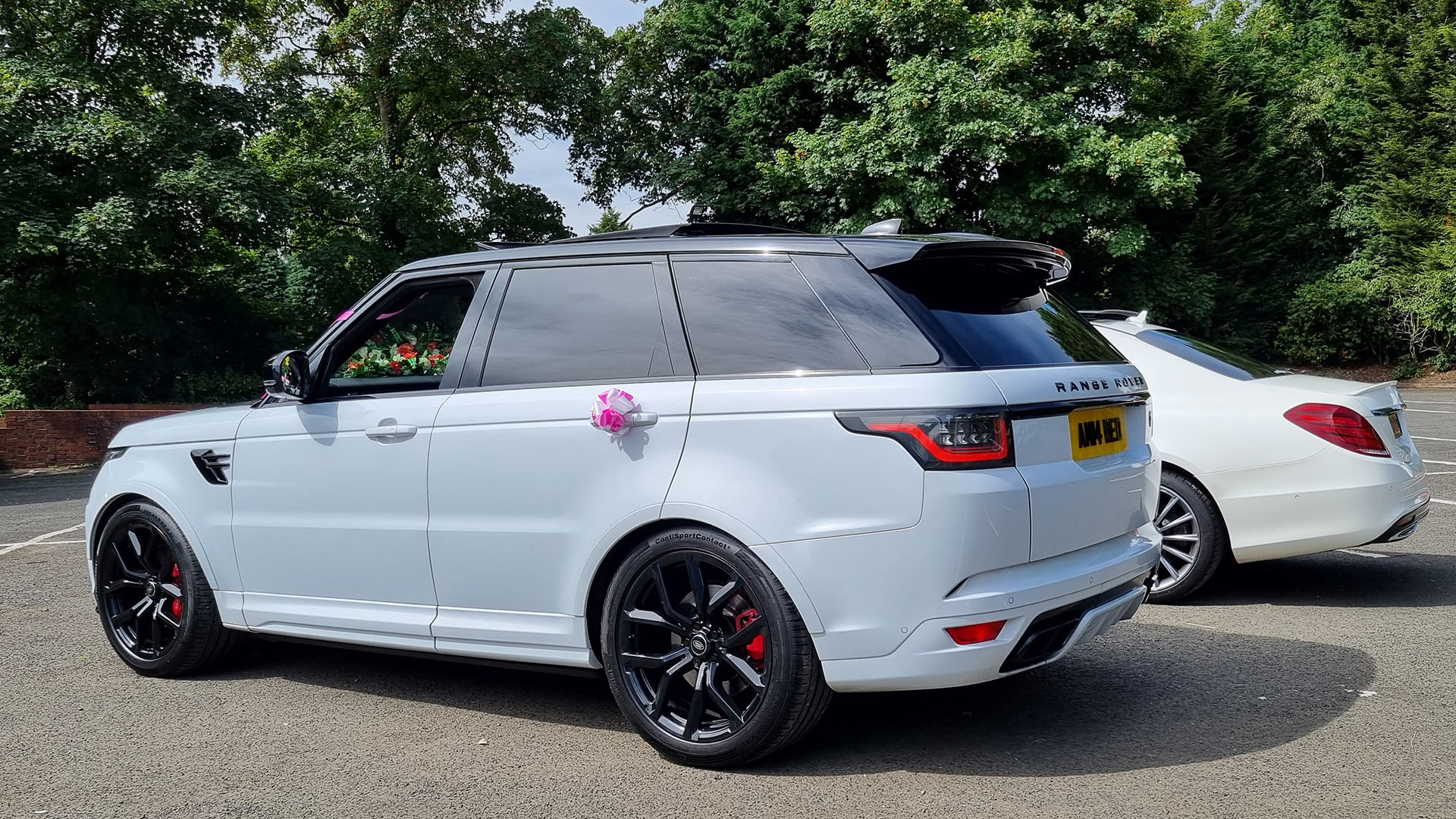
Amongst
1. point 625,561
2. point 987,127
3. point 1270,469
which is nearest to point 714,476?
point 625,561

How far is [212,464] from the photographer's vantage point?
16.4ft

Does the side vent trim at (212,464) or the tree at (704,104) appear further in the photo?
the tree at (704,104)

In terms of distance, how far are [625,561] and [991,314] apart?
152 centimetres

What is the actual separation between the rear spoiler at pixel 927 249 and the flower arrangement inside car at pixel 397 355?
1.98 m

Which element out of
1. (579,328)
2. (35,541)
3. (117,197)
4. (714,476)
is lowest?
(35,541)

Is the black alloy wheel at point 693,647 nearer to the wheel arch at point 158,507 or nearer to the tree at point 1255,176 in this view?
the wheel arch at point 158,507

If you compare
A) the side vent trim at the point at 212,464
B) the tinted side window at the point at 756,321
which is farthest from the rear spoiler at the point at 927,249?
the side vent trim at the point at 212,464

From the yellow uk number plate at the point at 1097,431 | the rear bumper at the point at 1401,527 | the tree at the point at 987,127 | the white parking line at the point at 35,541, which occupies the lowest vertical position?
the white parking line at the point at 35,541

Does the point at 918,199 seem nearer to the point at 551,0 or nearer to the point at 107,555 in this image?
the point at 551,0

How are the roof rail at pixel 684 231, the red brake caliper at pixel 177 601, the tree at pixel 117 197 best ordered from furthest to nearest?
the tree at pixel 117 197 < the red brake caliper at pixel 177 601 < the roof rail at pixel 684 231

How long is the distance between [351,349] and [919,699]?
9.20 ft

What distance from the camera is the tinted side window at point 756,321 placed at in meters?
3.71

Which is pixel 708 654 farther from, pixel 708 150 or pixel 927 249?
pixel 708 150

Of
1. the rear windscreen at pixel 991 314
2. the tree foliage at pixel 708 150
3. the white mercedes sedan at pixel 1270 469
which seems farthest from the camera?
the tree foliage at pixel 708 150
